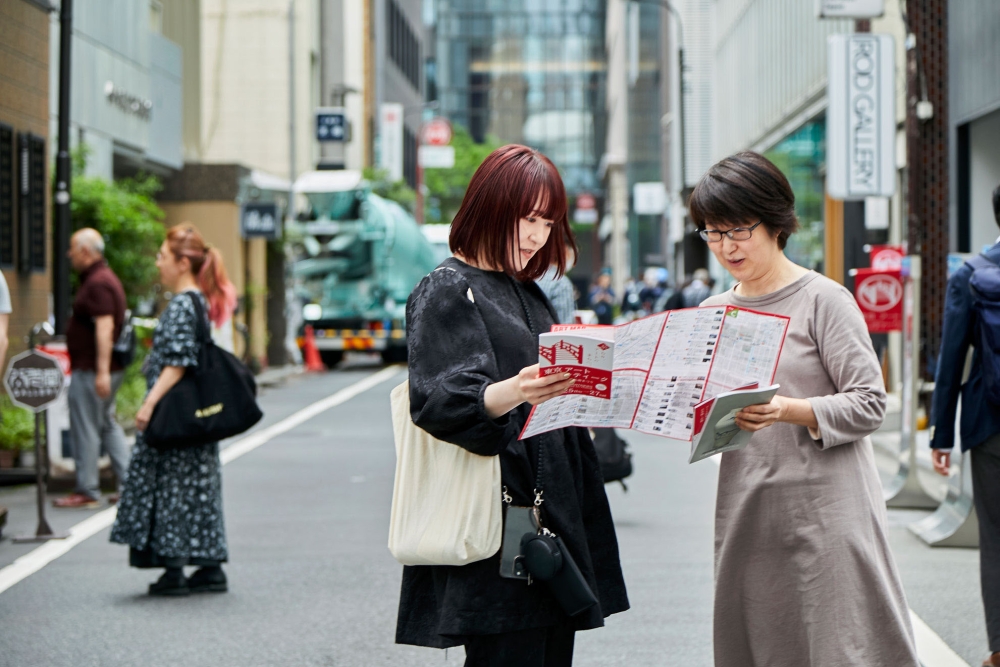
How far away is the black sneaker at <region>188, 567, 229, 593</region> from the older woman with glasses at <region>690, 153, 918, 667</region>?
4.13 meters

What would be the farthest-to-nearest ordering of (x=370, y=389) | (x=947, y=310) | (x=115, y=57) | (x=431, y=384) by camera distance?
1. (x=370, y=389)
2. (x=115, y=57)
3. (x=947, y=310)
4. (x=431, y=384)

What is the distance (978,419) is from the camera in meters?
5.41

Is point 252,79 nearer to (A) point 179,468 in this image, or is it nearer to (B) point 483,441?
(A) point 179,468

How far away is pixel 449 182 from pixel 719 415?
72.3 metres

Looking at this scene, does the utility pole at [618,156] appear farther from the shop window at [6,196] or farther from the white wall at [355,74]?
the shop window at [6,196]

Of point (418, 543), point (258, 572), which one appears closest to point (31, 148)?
point (258, 572)

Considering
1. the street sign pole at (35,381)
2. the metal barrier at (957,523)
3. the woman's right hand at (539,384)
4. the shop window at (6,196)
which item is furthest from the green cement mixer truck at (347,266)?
the woman's right hand at (539,384)

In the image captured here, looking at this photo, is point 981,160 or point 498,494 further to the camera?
point 981,160

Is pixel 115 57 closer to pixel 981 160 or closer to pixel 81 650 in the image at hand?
pixel 981 160

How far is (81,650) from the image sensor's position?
235 inches

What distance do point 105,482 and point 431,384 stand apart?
325 inches

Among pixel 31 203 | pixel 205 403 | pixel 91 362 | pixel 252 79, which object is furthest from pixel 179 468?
pixel 252 79

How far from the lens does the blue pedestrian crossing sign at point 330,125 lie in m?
38.3

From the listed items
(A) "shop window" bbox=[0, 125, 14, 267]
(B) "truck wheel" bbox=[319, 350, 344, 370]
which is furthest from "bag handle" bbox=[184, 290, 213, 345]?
(B) "truck wheel" bbox=[319, 350, 344, 370]
